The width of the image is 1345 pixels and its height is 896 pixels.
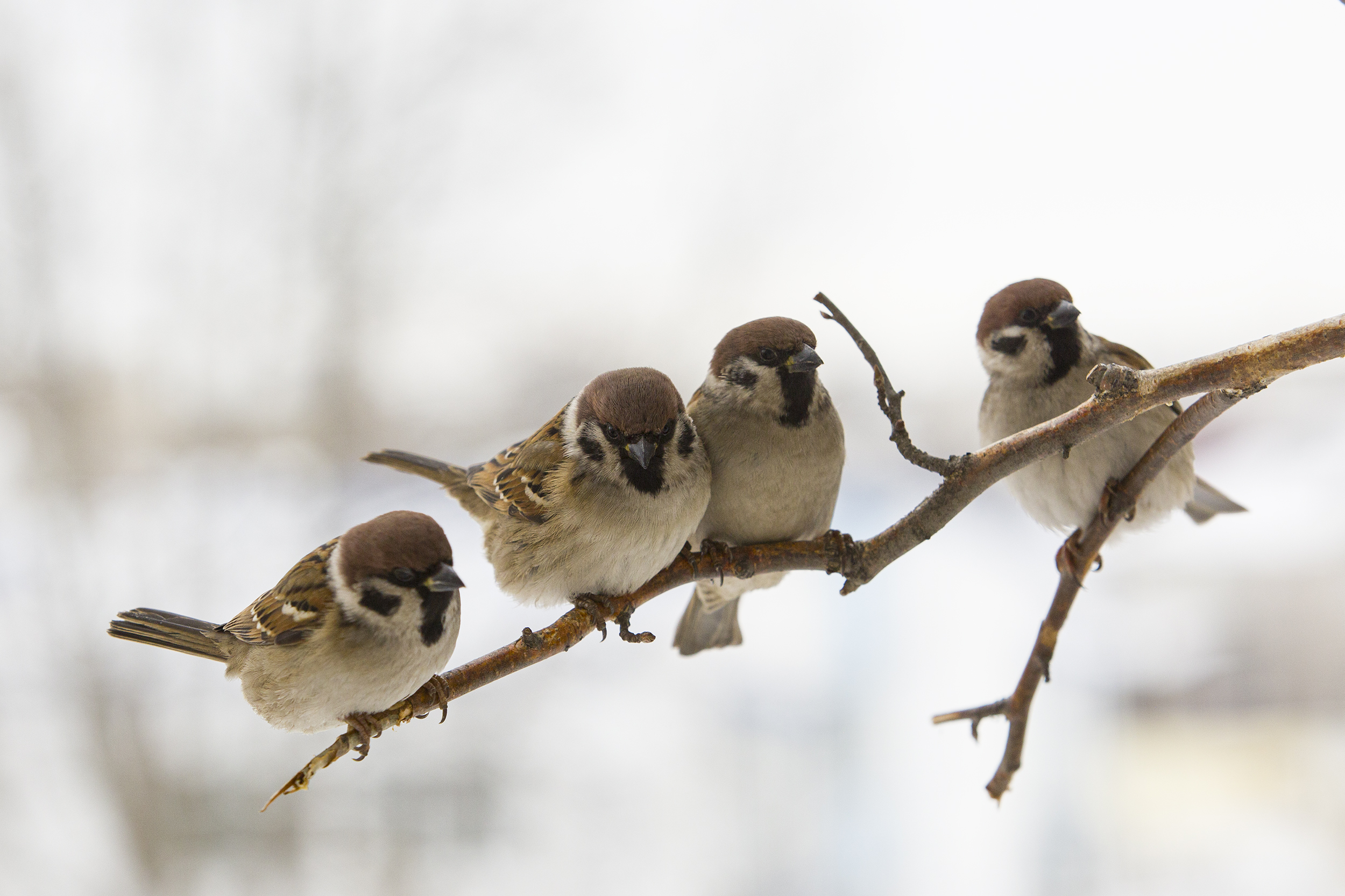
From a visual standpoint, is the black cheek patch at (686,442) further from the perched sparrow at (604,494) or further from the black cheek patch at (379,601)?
the black cheek patch at (379,601)

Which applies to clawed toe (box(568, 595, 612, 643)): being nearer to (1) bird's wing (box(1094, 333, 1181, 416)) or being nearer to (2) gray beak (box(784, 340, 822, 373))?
(2) gray beak (box(784, 340, 822, 373))

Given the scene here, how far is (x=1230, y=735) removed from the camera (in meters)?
2.56

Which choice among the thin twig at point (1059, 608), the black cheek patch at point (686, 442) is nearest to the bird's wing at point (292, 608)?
the black cheek patch at point (686, 442)

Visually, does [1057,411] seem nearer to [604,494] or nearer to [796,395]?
[796,395]

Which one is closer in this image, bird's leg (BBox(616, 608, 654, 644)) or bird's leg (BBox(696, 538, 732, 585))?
bird's leg (BBox(616, 608, 654, 644))

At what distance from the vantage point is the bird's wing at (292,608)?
0.98 metres

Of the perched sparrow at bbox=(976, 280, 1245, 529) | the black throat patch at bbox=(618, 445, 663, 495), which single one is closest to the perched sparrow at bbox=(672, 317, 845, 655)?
the black throat patch at bbox=(618, 445, 663, 495)

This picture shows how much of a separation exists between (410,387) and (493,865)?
133cm

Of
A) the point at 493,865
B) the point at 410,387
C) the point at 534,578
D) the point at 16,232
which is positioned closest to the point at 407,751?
the point at 493,865

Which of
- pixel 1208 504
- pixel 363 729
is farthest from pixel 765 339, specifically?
pixel 1208 504

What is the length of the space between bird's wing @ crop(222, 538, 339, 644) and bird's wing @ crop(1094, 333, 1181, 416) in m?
0.93

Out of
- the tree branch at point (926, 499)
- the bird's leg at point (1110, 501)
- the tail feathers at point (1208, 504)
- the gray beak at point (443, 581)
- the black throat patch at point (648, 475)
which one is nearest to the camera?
the tree branch at point (926, 499)

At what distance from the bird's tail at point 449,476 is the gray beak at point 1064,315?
26.4 inches

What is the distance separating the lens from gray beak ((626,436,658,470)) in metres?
0.91
